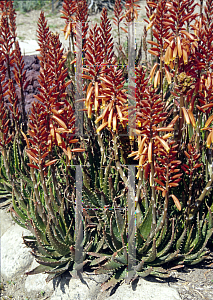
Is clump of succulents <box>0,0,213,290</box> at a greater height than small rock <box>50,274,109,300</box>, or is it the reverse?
clump of succulents <box>0,0,213,290</box>

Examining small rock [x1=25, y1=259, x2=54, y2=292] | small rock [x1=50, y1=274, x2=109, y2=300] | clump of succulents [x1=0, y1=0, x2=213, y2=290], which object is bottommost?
small rock [x1=25, y1=259, x2=54, y2=292]

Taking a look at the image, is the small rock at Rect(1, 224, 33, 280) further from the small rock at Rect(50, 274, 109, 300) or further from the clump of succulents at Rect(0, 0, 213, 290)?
the small rock at Rect(50, 274, 109, 300)

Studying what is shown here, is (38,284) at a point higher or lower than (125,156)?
lower

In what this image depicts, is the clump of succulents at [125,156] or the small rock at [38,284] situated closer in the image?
the clump of succulents at [125,156]

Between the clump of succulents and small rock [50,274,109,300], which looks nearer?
the clump of succulents

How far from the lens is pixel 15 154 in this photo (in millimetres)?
3359

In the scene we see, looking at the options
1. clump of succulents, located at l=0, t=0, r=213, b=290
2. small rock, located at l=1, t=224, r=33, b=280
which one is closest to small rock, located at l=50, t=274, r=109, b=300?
clump of succulents, located at l=0, t=0, r=213, b=290

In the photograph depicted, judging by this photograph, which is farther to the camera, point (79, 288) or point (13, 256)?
Answer: point (13, 256)

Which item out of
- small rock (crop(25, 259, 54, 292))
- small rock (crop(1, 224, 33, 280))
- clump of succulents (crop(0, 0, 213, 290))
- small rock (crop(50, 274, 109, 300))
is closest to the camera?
clump of succulents (crop(0, 0, 213, 290))

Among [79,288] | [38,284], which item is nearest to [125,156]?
[79,288]

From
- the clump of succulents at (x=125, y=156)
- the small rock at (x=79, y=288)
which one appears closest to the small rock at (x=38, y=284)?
the small rock at (x=79, y=288)

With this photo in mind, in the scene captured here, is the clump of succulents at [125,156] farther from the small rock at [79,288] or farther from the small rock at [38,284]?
the small rock at [38,284]

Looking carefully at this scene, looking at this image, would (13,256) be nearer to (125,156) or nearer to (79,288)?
(79,288)

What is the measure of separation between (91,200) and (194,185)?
0.90 metres
